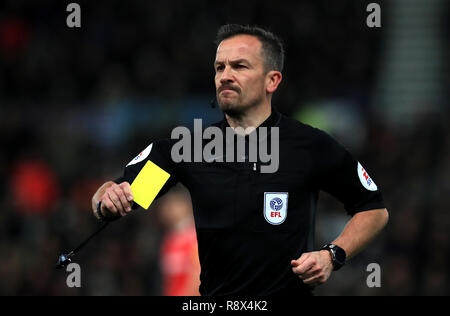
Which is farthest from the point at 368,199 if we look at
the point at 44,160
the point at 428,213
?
the point at 44,160

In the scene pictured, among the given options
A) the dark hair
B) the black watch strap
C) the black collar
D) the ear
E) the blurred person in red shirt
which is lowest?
the blurred person in red shirt

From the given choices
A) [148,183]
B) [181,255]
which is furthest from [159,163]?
[181,255]

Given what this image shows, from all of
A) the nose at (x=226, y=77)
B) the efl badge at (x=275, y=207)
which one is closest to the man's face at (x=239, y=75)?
the nose at (x=226, y=77)

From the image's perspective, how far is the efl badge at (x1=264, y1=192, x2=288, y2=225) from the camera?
4152 millimetres

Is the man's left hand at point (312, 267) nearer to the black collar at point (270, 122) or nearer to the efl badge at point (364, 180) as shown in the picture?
the efl badge at point (364, 180)

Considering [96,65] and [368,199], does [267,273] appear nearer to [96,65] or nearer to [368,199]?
[368,199]

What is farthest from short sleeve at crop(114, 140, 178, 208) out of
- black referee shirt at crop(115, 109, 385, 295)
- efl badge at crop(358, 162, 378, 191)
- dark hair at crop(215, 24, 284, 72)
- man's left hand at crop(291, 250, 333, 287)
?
efl badge at crop(358, 162, 378, 191)

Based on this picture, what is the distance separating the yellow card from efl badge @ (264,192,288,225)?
1.84 ft

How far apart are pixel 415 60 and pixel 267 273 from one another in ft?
35.8

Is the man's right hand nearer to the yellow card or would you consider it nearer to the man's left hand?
the yellow card

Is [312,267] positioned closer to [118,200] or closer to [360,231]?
[360,231]

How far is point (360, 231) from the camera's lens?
14.1ft

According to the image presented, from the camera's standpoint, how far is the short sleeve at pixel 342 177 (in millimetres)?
4297

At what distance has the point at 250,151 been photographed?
434 centimetres
